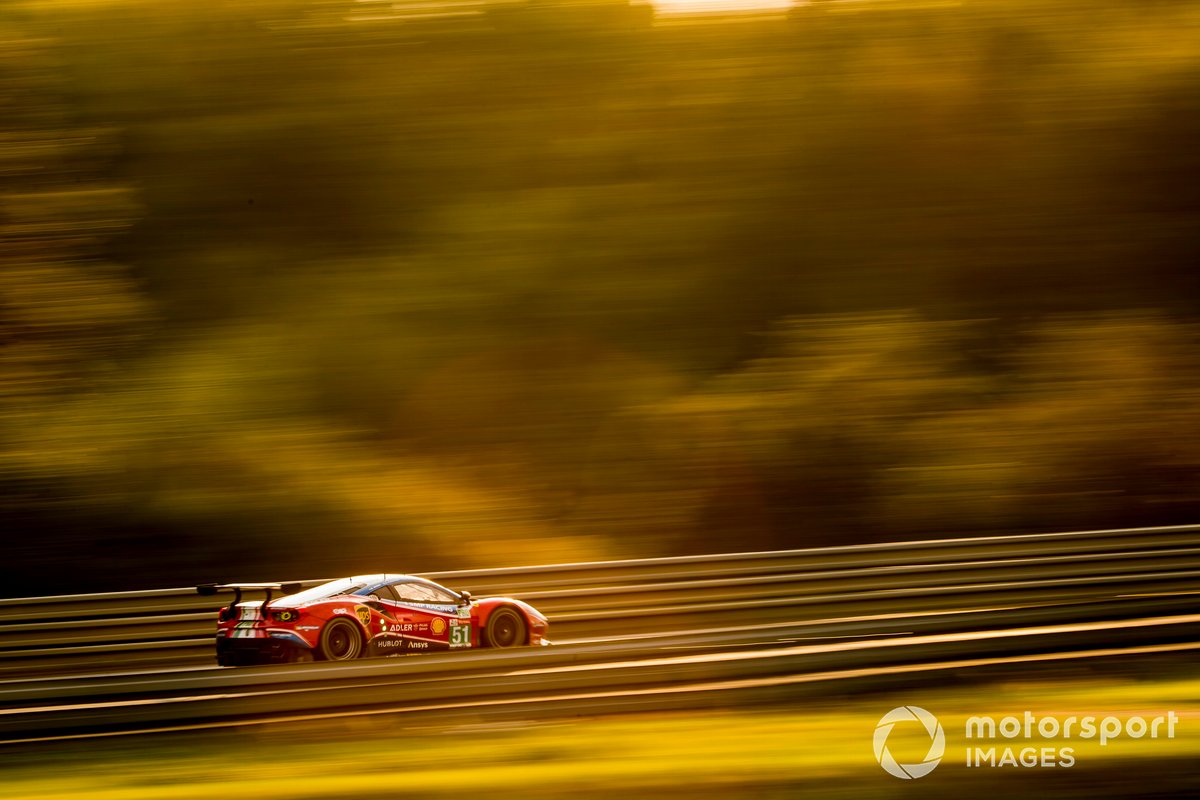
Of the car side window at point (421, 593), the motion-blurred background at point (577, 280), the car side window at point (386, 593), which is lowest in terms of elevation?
the car side window at point (386, 593)

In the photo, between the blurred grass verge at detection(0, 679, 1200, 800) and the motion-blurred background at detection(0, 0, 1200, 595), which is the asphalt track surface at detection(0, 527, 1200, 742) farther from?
the motion-blurred background at detection(0, 0, 1200, 595)

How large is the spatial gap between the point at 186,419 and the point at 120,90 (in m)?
3.64

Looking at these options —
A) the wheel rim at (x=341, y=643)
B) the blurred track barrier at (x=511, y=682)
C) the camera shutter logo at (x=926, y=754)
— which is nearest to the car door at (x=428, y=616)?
the wheel rim at (x=341, y=643)

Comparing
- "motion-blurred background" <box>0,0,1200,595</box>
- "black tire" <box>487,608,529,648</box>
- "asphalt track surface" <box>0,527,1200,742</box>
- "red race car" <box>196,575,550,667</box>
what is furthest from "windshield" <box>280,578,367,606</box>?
"motion-blurred background" <box>0,0,1200,595</box>

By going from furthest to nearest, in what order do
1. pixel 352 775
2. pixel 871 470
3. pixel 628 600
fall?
pixel 871 470, pixel 628 600, pixel 352 775

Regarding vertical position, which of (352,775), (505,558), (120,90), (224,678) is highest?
(120,90)

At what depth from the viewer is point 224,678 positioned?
26.5ft

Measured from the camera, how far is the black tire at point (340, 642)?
8812 millimetres

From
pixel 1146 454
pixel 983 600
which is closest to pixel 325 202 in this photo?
pixel 983 600

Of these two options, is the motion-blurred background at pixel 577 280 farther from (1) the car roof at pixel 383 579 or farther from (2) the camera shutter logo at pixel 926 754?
(2) the camera shutter logo at pixel 926 754

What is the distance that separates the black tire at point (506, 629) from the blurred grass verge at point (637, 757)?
204cm

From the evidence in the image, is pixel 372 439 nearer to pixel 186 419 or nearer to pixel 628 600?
pixel 186 419

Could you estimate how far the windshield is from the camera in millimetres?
8883

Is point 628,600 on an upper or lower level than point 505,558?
lower
